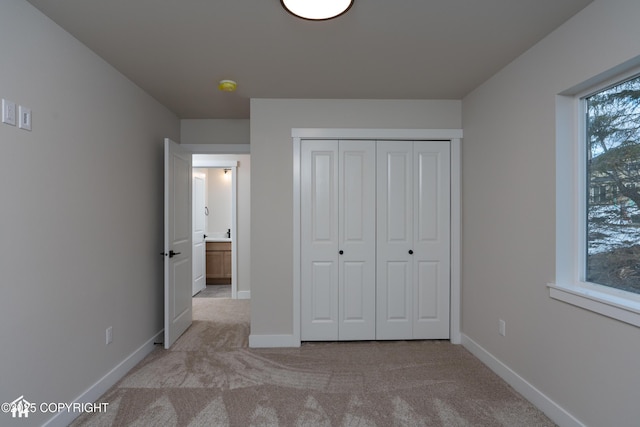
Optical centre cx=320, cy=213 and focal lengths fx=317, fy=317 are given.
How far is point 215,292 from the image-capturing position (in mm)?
5395

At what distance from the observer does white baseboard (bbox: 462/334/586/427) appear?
187 centimetres

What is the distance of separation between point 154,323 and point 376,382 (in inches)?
86.0

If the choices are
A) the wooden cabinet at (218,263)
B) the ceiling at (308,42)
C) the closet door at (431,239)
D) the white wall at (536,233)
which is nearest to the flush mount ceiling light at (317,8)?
the ceiling at (308,42)

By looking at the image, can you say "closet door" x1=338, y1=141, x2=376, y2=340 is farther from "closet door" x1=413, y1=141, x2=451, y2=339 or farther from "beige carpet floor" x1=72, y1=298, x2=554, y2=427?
"closet door" x1=413, y1=141, x2=451, y2=339

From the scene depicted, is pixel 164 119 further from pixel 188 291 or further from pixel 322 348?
pixel 322 348

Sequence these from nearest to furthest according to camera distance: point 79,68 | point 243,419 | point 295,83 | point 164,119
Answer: point 243,419
point 79,68
point 295,83
point 164,119

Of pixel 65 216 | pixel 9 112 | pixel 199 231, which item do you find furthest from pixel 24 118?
pixel 199 231

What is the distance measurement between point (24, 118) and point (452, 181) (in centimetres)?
321

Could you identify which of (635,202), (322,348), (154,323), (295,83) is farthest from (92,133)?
(635,202)

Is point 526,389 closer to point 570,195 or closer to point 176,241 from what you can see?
point 570,195

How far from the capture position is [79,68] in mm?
2086

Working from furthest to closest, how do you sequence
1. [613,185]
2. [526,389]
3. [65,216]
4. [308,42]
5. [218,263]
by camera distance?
[218,263] < [526,389] < [308,42] < [65,216] < [613,185]

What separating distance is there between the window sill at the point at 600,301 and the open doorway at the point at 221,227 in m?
4.00

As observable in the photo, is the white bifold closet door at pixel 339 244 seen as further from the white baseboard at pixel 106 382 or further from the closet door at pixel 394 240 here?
the white baseboard at pixel 106 382
